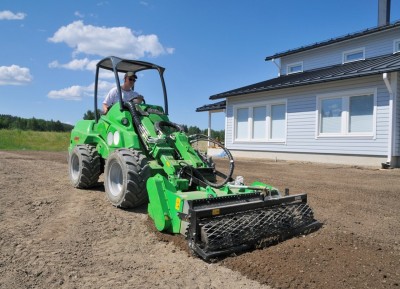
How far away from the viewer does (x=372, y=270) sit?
3139mm

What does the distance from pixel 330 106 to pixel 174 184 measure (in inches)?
410

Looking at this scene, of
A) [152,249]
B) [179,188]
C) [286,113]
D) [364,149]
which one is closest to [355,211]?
[179,188]

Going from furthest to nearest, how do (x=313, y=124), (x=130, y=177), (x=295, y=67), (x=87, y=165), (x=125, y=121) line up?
1. (x=295, y=67)
2. (x=313, y=124)
3. (x=87, y=165)
4. (x=125, y=121)
5. (x=130, y=177)

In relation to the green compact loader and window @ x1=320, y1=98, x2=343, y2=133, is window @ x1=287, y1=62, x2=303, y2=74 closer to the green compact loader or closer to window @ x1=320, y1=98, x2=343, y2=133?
window @ x1=320, y1=98, x2=343, y2=133

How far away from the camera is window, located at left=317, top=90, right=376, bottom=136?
1212cm

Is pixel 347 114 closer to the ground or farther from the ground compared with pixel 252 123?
farther from the ground

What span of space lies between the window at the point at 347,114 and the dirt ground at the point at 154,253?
6993mm

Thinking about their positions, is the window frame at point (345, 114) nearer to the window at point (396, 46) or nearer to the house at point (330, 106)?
the house at point (330, 106)

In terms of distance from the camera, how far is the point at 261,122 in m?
16.0

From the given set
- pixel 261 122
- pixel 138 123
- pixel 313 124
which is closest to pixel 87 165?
pixel 138 123

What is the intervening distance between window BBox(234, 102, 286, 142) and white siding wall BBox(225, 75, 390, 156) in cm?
30

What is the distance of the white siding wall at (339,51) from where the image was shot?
593 inches

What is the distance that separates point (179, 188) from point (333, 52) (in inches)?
585

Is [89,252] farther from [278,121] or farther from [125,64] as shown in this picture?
[278,121]
